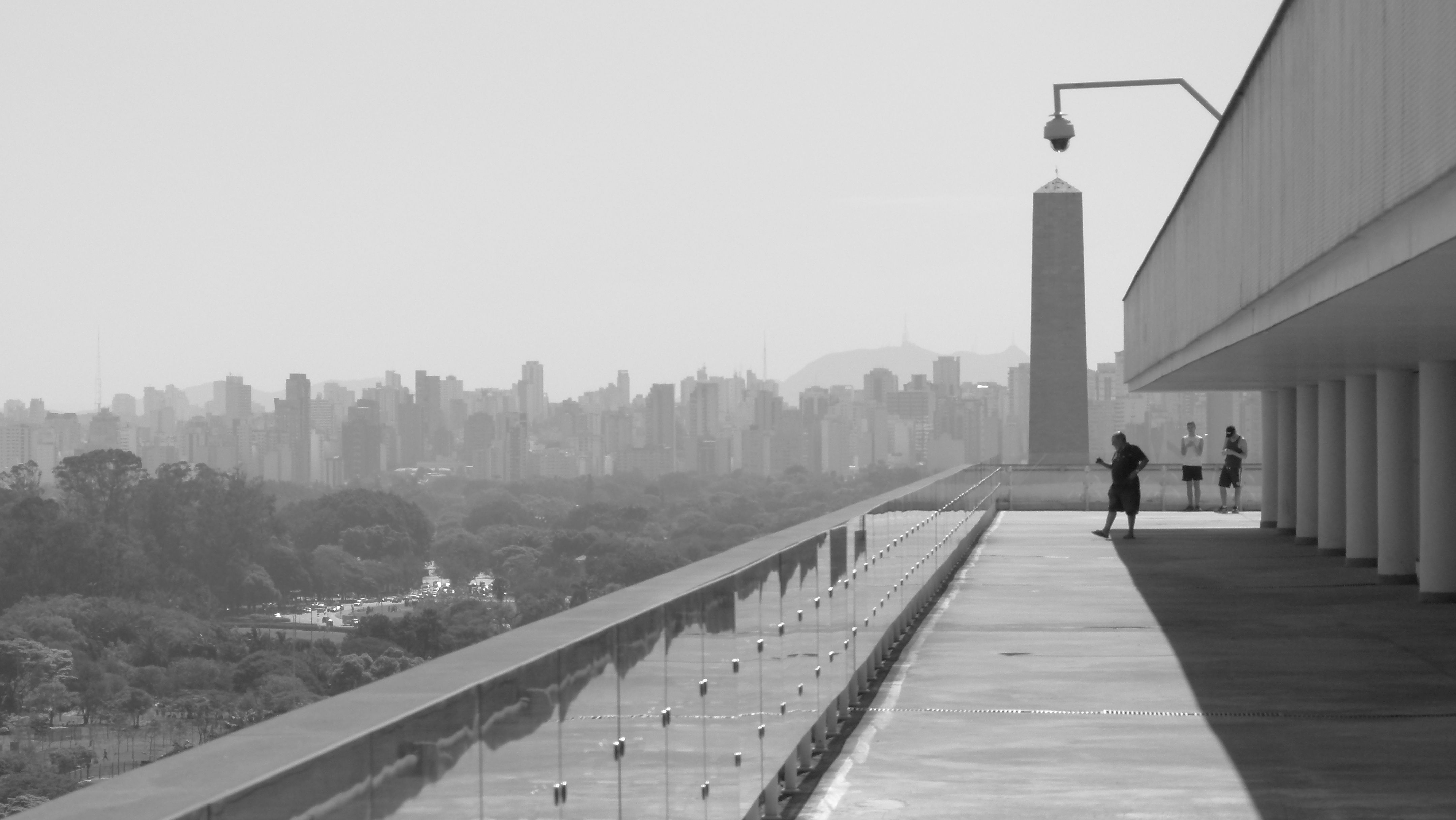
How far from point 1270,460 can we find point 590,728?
96.2 feet

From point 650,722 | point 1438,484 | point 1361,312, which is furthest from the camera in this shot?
point 1438,484

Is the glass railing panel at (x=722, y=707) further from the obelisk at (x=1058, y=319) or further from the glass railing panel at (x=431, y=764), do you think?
the obelisk at (x=1058, y=319)

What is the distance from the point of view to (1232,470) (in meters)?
36.4

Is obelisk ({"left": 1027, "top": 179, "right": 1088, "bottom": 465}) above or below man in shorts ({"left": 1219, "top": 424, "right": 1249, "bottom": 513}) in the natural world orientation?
above

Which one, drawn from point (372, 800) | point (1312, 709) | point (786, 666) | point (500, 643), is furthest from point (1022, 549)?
point (372, 800)

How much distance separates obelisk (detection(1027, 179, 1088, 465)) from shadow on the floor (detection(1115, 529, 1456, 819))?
2476 centimetres

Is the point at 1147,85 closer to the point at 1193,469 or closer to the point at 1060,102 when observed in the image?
the point at 1060,102

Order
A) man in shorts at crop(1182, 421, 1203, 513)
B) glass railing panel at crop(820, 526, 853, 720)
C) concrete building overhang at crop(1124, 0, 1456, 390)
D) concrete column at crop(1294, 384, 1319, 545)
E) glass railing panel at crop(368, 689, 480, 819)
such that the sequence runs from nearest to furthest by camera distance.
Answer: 1. glass railing panel at crop(368, 689, 480, 819)
2. concrete building overhang at crop(1124, 0, 1456, 390)
3. glass railing panel at crop(820, 526, 853, 720)
4. concrete column at crop(1294, 384, 1319, 545)
5. man in shorts at crop(1182, 421, 1203, 513)

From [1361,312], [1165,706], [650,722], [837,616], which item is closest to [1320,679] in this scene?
[1165,706]

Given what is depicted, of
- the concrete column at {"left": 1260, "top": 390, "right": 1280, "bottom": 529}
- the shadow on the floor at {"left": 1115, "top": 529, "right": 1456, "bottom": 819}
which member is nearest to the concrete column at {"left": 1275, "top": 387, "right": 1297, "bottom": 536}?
the concrete column at {"left": 1260, "top": 390, "right": 1280, "bottom": 529}

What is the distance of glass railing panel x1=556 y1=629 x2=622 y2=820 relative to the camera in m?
4.71

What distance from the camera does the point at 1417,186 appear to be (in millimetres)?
8789

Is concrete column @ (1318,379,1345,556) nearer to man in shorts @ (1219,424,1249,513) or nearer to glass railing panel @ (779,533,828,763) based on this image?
man in shorts @ (1219,424,1249,513)

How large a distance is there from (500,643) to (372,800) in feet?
6.18
